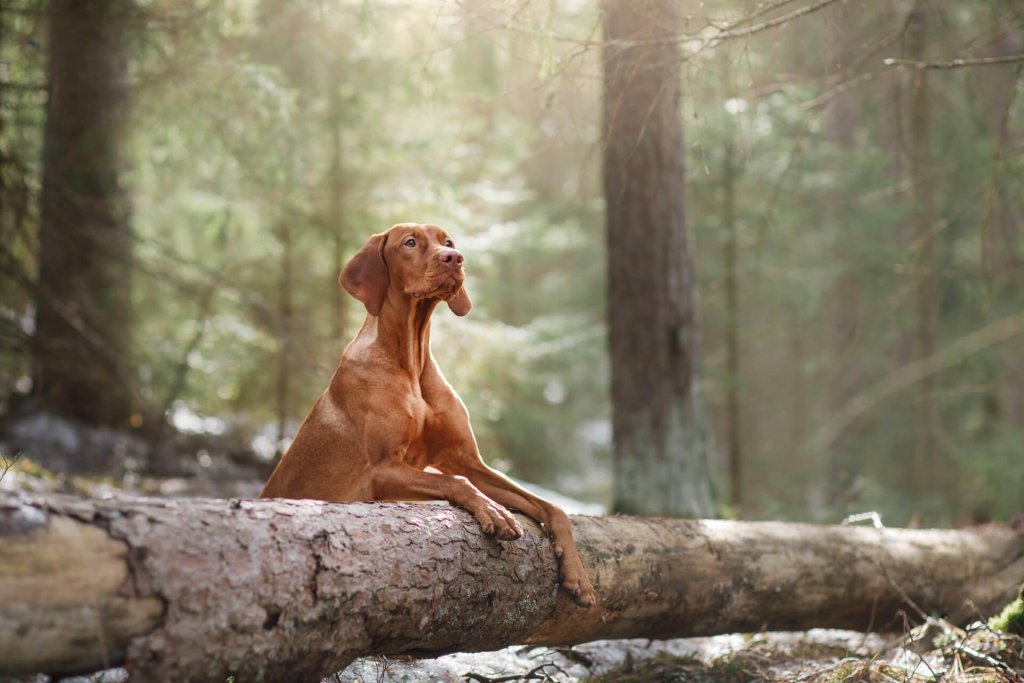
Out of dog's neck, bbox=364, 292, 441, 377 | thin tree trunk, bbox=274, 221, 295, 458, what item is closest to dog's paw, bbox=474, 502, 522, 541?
dog's neck, bbox=364, 292, 441, 377

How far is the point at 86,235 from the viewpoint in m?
8.42

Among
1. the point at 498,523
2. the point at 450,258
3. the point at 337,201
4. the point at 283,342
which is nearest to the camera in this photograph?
the point at 498,523

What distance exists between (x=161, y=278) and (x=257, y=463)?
2364mm

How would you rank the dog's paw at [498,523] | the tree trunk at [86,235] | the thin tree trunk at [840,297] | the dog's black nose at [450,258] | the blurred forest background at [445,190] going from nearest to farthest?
1. the dog's paw at [498,523]
2. the dog's black nose at [450,258]
3. the blurred forest background at [445,190]
4. the tree trunk at [86,235]
5. the thin tree trunk at [840,297]

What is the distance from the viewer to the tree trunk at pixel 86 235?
8398 millimetres

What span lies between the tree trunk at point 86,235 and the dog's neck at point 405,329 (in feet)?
16.8

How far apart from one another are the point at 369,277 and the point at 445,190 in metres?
6.14

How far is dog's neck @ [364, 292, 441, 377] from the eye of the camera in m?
4.17

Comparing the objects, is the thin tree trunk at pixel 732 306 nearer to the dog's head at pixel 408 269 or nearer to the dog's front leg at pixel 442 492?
the dog's head at pixel 408 269

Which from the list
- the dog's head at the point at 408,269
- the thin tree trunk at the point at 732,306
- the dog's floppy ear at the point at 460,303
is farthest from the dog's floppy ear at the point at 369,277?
the thin tree trunk at the point at 732,306

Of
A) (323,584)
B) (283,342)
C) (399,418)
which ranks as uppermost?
(283,342)

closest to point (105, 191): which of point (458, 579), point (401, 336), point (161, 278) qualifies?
point (161, 278)

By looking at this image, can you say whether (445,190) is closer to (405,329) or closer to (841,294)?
(405,329)

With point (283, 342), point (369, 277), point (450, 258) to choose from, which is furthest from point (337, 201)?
point (450, 258)
